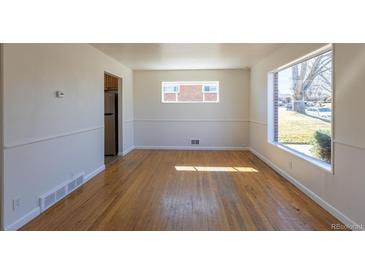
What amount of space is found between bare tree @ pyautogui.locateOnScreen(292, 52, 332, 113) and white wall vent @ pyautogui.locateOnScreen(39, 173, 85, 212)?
3.72 metres

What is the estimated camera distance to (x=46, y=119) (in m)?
3.49

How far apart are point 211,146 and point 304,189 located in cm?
457

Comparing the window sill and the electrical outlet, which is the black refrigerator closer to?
the window sill

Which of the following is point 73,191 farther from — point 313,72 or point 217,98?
point 217,98

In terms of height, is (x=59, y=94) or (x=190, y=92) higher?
(x=190, y=92)

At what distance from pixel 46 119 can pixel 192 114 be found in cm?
543

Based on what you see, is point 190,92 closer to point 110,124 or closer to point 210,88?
point 210,88

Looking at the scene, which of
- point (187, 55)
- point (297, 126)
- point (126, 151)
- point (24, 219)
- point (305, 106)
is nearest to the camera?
point (24, 219)

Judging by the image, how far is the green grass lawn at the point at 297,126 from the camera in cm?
401

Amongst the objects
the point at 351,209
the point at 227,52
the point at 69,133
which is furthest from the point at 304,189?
the point at 69,133

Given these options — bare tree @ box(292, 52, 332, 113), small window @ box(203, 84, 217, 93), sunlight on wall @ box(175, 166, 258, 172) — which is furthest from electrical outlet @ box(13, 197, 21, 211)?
small window @ box(203, 84, 217, 93)

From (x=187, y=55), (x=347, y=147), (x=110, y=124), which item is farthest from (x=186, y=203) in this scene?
(x=110, y=124)

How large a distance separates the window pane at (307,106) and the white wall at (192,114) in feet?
8.39

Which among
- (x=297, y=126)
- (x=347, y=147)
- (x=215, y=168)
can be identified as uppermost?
(x=297, y=126)
